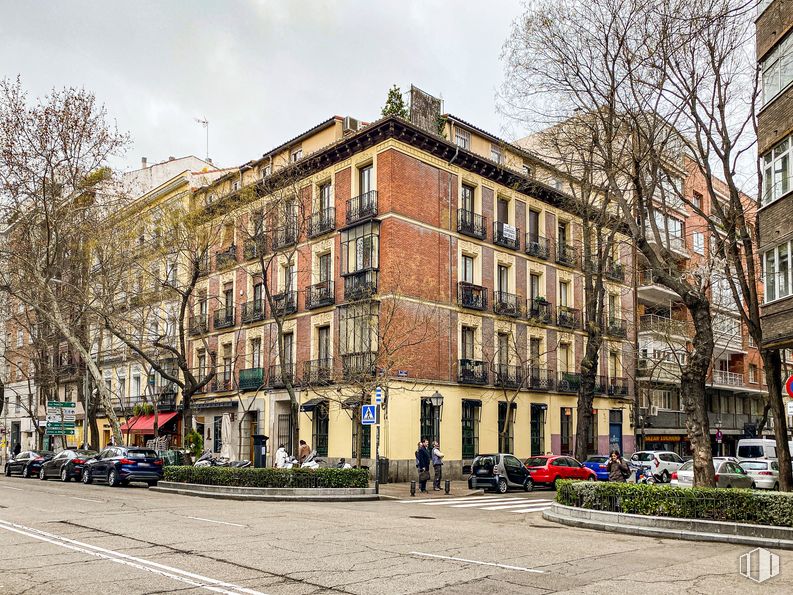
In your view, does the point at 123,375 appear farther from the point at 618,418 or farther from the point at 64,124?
the point at 618,418

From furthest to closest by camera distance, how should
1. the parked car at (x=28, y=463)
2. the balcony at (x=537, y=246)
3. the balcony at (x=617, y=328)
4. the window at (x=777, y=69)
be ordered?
1. the balcony at (x=617, y=328)
2. the balcony at (x=537, y=246)
3. the parked car at (x=28, y=463)
4. the window at (x=777, y=69)

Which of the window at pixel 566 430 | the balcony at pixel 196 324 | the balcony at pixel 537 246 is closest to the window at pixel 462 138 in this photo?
the balcony at pixel 537 246

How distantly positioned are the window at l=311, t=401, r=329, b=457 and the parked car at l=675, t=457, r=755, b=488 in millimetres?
15299

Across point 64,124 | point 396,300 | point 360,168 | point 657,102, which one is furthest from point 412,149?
point 657,102

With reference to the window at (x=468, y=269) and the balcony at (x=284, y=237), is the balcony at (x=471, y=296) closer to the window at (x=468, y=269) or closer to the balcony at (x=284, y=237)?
the window at (x=468, y=269)

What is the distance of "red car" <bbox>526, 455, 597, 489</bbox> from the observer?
31.8 meters

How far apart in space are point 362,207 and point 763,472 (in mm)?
19849

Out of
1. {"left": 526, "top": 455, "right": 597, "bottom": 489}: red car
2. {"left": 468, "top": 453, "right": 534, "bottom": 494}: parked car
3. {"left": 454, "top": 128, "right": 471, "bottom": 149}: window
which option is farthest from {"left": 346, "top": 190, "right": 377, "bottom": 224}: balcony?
{"left": 526, "top": 455, "right": 597, "bottom": 489}: red car

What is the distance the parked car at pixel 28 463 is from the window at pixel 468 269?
72.7 feet

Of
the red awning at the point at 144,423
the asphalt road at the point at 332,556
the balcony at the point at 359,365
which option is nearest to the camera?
the asphalt road at the point at 332,556

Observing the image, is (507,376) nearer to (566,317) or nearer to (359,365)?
(566,317)

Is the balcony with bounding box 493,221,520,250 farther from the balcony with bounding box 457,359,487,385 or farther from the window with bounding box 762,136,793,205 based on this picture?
the window with bounding box 762,136,793,205

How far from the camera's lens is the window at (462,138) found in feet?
129

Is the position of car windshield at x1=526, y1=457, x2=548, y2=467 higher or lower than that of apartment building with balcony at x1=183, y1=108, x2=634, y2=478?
lower
